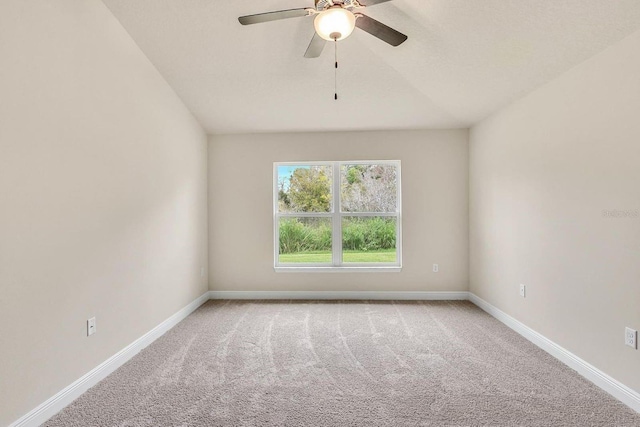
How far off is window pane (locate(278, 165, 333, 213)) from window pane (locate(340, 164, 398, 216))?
23cm

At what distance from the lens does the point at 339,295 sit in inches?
167

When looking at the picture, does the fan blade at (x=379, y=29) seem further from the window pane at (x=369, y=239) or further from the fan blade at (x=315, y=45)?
the window pane at (x=369, y=239)

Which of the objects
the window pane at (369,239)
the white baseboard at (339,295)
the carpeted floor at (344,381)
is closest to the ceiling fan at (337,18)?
the carpeted floor at (344,381)

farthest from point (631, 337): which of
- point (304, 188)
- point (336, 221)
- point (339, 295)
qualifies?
point (304, 188)

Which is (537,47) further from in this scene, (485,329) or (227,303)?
(227,303)

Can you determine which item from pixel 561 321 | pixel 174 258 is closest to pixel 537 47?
pixel 561 321

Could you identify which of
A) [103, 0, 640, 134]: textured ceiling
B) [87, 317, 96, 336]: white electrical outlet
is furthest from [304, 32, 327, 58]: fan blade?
[87, 317, 96, 336]: white electrical outlet

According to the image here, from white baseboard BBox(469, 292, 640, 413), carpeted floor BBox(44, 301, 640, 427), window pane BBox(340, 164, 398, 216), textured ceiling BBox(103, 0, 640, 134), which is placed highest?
textured ceiling BBox(103, 0, 640, 134)

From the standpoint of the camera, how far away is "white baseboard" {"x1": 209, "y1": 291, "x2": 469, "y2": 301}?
13.8 ft

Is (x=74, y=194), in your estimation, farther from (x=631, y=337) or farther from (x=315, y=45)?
(x=631, y=337)

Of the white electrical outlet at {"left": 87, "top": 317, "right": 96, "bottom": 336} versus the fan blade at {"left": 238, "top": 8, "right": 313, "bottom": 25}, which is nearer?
the fan blade at {"left": 238, "top": 8, "right": 313, "bottom": 25}

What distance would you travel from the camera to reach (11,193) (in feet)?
5.49

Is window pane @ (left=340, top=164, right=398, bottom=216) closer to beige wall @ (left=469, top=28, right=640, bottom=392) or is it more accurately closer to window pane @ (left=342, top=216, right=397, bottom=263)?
window pane @ (left=342, top=216, right=397, bottom=263)

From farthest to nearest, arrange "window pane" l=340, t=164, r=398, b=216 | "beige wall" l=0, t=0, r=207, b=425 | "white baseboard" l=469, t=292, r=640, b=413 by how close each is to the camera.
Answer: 1. "window pane" l=340, t=164, r=398, b=216
2. "white baseboard" l=469, t=292, r=640, b=413
3. "beige wall" l=0, t=0, r=207, b=425
